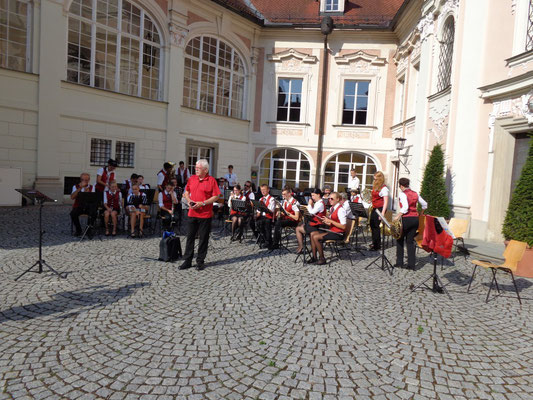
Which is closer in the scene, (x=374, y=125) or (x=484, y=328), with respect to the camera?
(x=484, y=328)

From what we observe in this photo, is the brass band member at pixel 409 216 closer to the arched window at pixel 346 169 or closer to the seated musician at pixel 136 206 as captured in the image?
the seated musician at pixel 136 206

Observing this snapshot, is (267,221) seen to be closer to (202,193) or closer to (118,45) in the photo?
(202,193)

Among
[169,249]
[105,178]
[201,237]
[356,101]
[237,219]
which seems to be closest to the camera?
[201,237]

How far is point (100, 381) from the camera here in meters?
3.02

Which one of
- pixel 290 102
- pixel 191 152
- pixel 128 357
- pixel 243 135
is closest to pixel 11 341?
pixel 128 357

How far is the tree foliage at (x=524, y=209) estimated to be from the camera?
797 cm

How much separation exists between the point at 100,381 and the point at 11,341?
1.23m

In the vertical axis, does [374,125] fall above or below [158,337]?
above

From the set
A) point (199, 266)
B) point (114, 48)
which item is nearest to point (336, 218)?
point (199, 266)

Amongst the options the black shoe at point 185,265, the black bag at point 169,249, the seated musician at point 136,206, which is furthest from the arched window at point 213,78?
the black shoe at point 185,265

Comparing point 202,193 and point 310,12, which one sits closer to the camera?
point 202,193

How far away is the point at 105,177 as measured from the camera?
992 cm

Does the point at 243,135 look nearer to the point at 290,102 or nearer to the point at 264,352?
the point at 290,102

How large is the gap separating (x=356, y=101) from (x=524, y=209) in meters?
12.9
